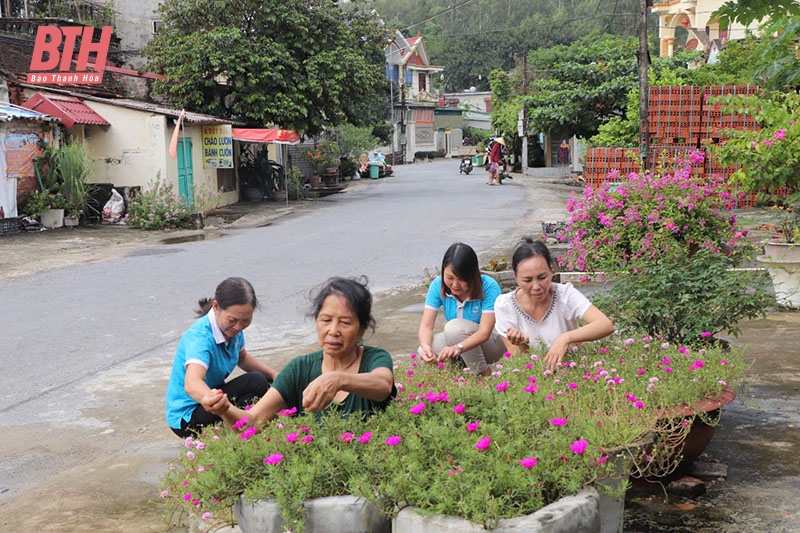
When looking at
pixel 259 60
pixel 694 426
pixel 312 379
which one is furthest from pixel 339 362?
pixel 259 60

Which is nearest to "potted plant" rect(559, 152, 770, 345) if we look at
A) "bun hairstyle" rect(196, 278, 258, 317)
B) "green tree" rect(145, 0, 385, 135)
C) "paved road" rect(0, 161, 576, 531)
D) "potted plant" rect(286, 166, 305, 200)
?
"bun hairstyle" rect(196, 278, 258, 317)

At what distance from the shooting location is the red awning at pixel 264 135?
963 inches

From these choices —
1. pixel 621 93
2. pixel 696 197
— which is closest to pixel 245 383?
pixel 696 197

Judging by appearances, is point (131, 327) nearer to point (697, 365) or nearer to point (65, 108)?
point (697, 365)

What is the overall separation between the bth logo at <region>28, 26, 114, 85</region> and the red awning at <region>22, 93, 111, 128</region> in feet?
2.31

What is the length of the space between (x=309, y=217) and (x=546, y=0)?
8105 cm

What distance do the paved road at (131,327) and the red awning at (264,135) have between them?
344 cm

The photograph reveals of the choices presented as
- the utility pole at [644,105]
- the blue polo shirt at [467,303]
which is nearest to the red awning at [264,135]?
the utility pole at [644,105]

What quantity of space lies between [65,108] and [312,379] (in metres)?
18.9

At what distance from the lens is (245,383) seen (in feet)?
16.1

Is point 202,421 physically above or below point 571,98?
below

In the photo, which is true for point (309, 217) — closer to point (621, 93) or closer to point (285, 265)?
point (285, 265)

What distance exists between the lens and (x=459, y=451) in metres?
3.30

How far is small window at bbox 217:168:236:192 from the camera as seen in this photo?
26.8 metres
